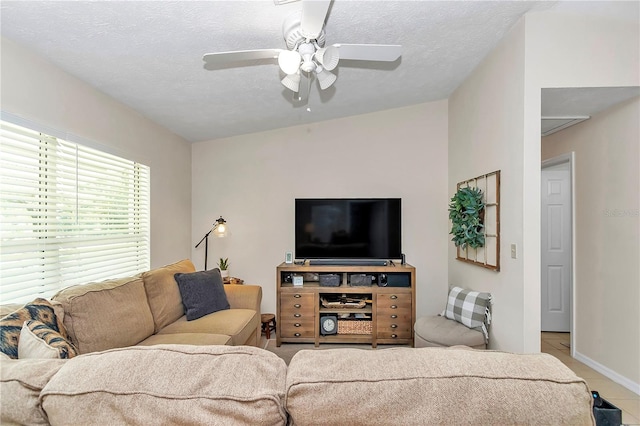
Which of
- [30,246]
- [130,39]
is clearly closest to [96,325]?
[30,246]

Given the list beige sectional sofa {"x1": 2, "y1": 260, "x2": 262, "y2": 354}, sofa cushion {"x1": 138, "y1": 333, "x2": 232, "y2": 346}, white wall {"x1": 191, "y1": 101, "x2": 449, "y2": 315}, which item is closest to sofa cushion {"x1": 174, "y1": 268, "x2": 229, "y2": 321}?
beige sectional sofa {"x1": 2, "y1": 260, "x2": 262, "y2": 354}

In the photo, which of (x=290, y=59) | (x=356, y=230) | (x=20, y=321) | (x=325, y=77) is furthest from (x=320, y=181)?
(x=20, y=321)

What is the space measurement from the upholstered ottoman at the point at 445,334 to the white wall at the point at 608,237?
3.61 feet

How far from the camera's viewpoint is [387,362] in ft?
2.82

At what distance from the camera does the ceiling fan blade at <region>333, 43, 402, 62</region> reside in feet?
6.18

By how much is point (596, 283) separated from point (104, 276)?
4463mm

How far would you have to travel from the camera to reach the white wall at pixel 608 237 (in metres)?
2.62

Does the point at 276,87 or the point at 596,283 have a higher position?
the point at 276,87

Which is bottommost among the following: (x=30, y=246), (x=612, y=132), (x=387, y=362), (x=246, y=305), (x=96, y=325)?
(x=246, y=305)

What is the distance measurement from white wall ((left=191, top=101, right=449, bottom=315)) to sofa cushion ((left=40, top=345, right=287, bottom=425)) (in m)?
3.44

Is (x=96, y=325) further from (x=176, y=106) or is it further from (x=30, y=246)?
(x=176, y=106)


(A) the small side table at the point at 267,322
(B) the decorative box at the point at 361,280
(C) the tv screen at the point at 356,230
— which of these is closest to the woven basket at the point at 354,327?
(B) the decorative box at the point at 361,280

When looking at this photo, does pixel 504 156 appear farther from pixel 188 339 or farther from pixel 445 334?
pixel 188 339

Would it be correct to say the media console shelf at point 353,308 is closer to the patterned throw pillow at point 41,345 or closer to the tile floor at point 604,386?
the tile floor at point 604,386
